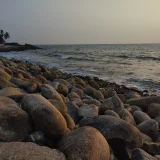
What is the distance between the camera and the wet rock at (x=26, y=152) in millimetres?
2348

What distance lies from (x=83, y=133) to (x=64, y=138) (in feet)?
0.92

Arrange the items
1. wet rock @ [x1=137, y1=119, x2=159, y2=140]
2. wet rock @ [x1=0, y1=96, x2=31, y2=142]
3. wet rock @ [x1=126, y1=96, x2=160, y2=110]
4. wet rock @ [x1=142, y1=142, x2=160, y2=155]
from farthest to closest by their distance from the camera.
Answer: wet rock @ [x1=126, y1=96, x2=160, y2=110], wet rock @ [x1=137, y1=119, x2=159, y2=140], wet rock @ [x1=142, y1=142, x2=160, y2=155], wet rock @ [x1=0, y1=96, x2=31, y2=142]

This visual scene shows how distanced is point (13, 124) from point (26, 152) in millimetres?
790

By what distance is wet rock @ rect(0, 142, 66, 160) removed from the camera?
235 centimetres

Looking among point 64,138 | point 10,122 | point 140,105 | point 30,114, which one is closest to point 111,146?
point 64,138

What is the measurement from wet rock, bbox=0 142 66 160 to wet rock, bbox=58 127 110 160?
0.14 m

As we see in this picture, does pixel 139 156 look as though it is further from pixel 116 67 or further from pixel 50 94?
pixel 116 67

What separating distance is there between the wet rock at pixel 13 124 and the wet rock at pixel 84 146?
500 mm

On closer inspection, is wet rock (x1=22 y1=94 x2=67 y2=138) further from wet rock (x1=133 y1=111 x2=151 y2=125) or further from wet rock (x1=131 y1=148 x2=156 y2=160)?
wet rock (x1=133 y1=111 x2=151 y2=125)

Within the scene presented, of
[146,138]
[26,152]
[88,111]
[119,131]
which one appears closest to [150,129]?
[146,138]

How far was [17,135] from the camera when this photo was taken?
3100 mm

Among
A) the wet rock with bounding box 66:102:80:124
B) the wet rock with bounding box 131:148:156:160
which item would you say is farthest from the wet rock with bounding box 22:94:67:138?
the wet rock with bounding box 66:102:80:124

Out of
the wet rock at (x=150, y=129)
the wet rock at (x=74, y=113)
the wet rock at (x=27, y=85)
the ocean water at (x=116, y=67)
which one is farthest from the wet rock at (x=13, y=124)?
the ocean water at (x=116, y=67)

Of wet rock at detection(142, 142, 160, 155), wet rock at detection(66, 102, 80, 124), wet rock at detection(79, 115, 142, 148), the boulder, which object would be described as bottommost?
the boulder
